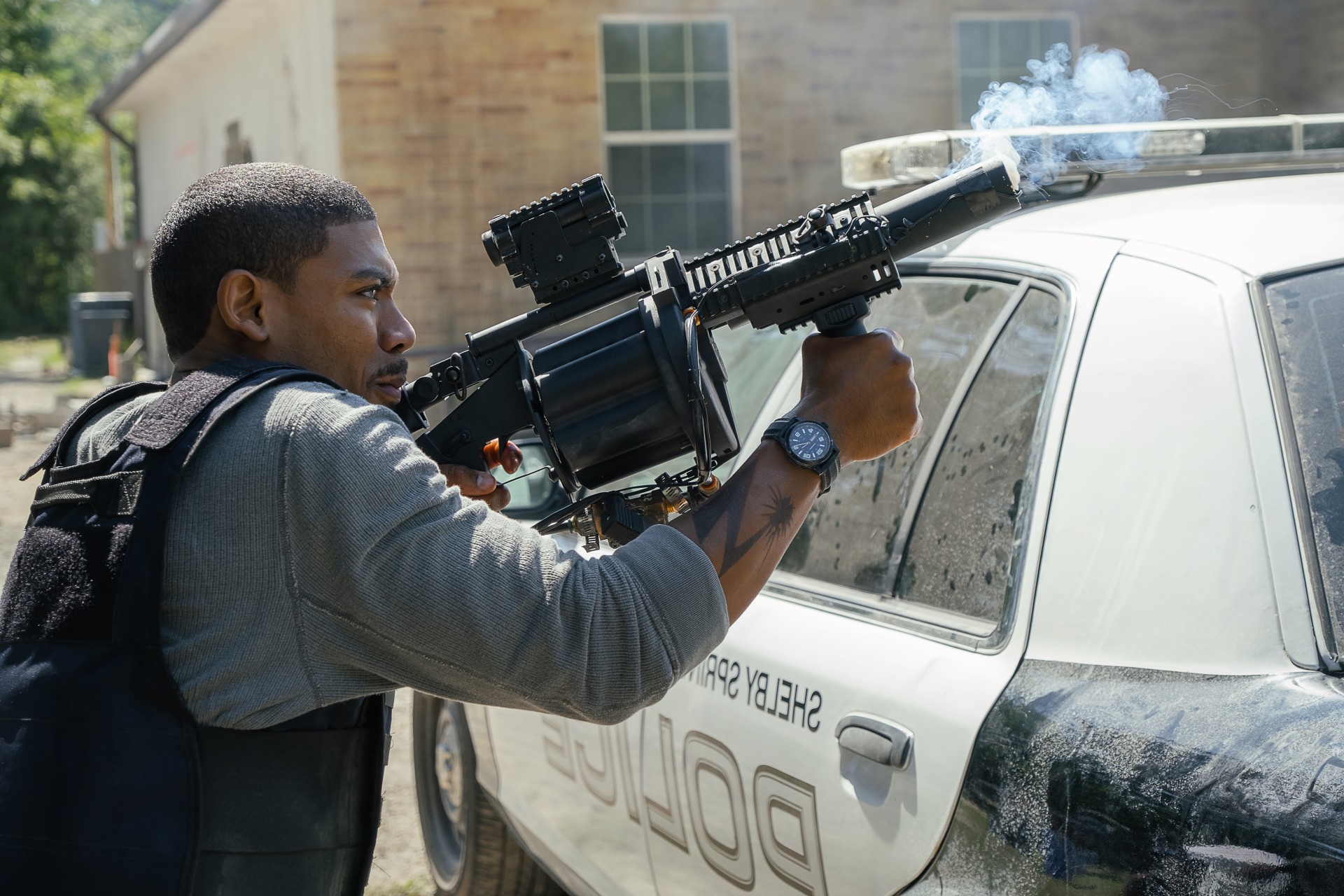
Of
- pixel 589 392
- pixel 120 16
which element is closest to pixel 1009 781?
pixel 589 392

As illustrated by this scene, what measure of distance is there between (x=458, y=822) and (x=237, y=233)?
8.73 ft

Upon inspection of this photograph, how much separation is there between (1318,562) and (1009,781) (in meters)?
0.46

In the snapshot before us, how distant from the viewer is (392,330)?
1.74 metres

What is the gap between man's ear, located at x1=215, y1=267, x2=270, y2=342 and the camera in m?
1.62

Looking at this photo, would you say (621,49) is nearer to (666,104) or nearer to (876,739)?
(666,104)

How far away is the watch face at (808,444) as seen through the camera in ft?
5.27

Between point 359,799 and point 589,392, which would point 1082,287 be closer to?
point 589,392

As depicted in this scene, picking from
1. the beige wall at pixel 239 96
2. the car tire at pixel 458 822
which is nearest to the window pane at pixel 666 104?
the beige wall at pixel 239 96

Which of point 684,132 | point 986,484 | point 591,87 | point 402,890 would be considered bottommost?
point 402,890

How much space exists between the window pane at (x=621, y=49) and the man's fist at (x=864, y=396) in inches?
396

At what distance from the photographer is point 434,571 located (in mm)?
1409

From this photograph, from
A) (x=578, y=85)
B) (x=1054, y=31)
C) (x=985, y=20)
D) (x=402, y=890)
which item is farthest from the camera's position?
(x=1054, y=31)

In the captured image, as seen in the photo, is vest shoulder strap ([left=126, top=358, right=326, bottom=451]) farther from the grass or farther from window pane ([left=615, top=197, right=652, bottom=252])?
window pane ([left=615, top=197, right=652, bottom=252])

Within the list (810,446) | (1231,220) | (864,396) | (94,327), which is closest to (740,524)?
(810,446)
